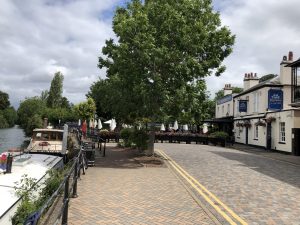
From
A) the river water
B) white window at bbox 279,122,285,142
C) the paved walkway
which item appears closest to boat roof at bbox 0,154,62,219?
the paved walkway

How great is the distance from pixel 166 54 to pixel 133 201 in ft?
34.3

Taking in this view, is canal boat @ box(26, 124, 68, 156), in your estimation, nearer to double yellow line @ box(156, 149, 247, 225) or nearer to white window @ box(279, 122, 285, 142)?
double yellow line @ box(156, 149, 247, 225)

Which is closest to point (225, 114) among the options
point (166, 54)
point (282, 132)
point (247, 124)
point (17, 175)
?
point (247, 124)

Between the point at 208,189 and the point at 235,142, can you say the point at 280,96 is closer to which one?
the point at 235,142

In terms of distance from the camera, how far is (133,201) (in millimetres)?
10195

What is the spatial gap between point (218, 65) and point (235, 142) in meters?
28.7

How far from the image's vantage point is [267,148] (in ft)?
119

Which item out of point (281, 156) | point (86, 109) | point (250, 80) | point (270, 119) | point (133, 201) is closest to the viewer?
point (133, 201)

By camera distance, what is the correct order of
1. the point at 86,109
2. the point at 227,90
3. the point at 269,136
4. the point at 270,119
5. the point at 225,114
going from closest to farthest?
1. the point at 270,119
2. the point at 269,136
3. the point at 225,114
4. the point at 86,109
5. the point at 227,90

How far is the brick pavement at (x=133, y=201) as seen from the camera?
838cm

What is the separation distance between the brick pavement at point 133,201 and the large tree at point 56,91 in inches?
3800

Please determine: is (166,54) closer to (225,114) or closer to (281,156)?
(281,156)

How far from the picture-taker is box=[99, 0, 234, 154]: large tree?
19031 mm

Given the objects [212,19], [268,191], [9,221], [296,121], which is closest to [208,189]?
[268,191]
